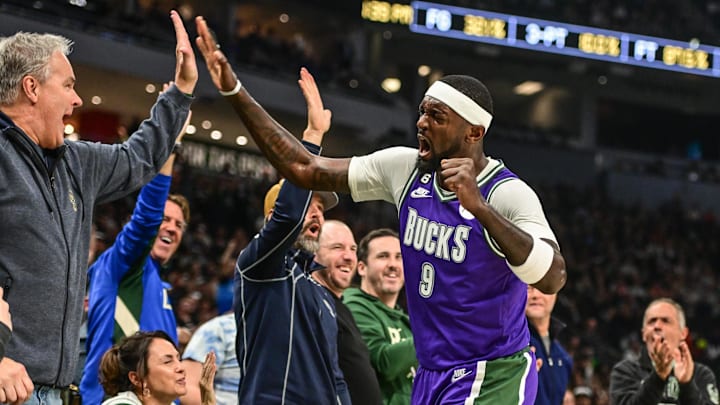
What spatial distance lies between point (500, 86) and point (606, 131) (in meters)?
4.41

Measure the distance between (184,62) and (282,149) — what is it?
1.71 feet

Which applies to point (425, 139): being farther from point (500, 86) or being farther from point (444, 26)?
point (500, 86)

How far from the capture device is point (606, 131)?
34.6 m

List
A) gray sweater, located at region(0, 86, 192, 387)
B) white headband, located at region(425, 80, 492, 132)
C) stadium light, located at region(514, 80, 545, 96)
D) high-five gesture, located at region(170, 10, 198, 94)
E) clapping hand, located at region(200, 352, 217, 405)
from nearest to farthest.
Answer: gray sweater, located at region(0, 86, 192, 387), white headband, located at region(425, 80, 492, 132), high-five gesture, located at region(170, 10, 198, 94), clapping hand, located at region(200, 352, 217, 405), stadium light, located at region(514, 80, 545, 96)

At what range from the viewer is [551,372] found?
636 cm

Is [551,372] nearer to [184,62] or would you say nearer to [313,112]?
[313,112]

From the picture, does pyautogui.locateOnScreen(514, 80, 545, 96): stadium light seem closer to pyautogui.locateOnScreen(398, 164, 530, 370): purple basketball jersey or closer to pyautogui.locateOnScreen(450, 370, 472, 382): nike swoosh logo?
pyautogui.locateOnScreen(398, 164, 530, 370): purple basketball jersey

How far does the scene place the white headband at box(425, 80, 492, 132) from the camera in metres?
3.83

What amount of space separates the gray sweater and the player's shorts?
50.4 inches

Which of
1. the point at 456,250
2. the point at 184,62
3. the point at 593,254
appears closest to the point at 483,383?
the point at 456,250

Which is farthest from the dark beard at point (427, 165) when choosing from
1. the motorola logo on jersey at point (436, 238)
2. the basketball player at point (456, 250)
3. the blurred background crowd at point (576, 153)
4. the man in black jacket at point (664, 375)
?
the blurred background crowd at point (576, 153)

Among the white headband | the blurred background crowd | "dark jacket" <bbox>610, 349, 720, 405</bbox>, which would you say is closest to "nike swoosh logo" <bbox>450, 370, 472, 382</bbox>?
the white headband

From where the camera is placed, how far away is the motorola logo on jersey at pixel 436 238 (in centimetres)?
374

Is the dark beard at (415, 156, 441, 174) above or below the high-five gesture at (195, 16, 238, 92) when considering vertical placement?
below
